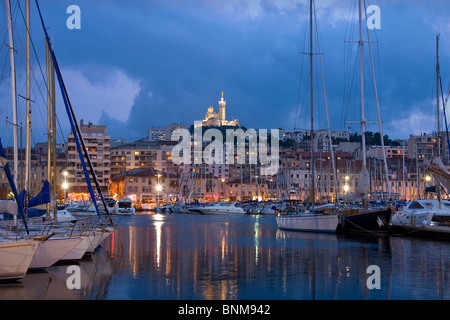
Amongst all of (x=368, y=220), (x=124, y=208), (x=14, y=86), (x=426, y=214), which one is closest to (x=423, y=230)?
(x=426, y=214)

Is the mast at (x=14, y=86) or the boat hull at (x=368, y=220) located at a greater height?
the mast at (x=14, y=86)

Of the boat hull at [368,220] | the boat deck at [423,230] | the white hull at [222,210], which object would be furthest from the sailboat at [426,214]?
the white hull at [222,210]

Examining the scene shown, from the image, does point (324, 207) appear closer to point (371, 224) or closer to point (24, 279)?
point (371, 224)

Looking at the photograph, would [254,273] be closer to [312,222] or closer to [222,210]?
[312,222]

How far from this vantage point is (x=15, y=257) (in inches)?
782

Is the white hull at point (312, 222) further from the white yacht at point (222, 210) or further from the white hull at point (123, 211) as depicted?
the white yacht at point (222, 210)

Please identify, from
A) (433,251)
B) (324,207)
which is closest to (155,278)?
(433,251)

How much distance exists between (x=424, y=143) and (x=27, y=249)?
154 m

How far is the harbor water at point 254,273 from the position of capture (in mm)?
19062

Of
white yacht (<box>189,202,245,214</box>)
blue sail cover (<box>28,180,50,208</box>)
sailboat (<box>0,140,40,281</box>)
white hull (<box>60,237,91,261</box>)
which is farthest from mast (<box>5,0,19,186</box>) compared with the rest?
white yacht (<box>189,202,245,214</box>)

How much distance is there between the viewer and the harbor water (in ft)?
62.5

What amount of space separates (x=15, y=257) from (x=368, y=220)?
29402 mm

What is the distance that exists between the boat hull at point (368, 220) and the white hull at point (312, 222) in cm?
108
